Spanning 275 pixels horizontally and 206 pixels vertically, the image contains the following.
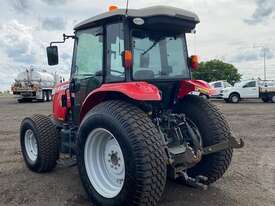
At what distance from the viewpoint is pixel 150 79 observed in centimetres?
446

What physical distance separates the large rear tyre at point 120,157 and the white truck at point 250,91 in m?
22.4

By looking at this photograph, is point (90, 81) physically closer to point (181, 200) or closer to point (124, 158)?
point (124, 158)

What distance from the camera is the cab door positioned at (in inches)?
190

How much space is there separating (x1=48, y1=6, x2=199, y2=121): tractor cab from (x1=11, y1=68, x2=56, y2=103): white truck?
960 inches

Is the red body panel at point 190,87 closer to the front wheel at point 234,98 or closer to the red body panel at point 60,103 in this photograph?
the red body panel at point 60,103

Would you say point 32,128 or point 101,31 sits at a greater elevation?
point 101,31

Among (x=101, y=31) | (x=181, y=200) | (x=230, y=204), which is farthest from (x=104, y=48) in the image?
(x=230, y=204)

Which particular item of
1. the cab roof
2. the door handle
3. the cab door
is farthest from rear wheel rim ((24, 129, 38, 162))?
the cab roof

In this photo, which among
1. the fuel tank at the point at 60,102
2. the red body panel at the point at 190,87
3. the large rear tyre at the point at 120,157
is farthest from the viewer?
the fuel tank at the point at 60,102

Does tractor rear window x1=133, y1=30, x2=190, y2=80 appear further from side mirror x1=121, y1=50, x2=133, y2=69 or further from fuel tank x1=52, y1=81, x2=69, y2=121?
fuel tank x1=52, y1=81, x2=69, y2=121

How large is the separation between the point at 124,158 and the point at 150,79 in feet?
4.05

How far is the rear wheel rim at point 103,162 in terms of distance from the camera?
414 centimetres

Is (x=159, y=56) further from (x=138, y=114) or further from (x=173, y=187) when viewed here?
(x=173, y=187)

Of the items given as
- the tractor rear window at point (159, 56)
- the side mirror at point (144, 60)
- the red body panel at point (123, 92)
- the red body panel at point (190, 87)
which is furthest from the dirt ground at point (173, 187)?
the side mirror at point (144, 60)
